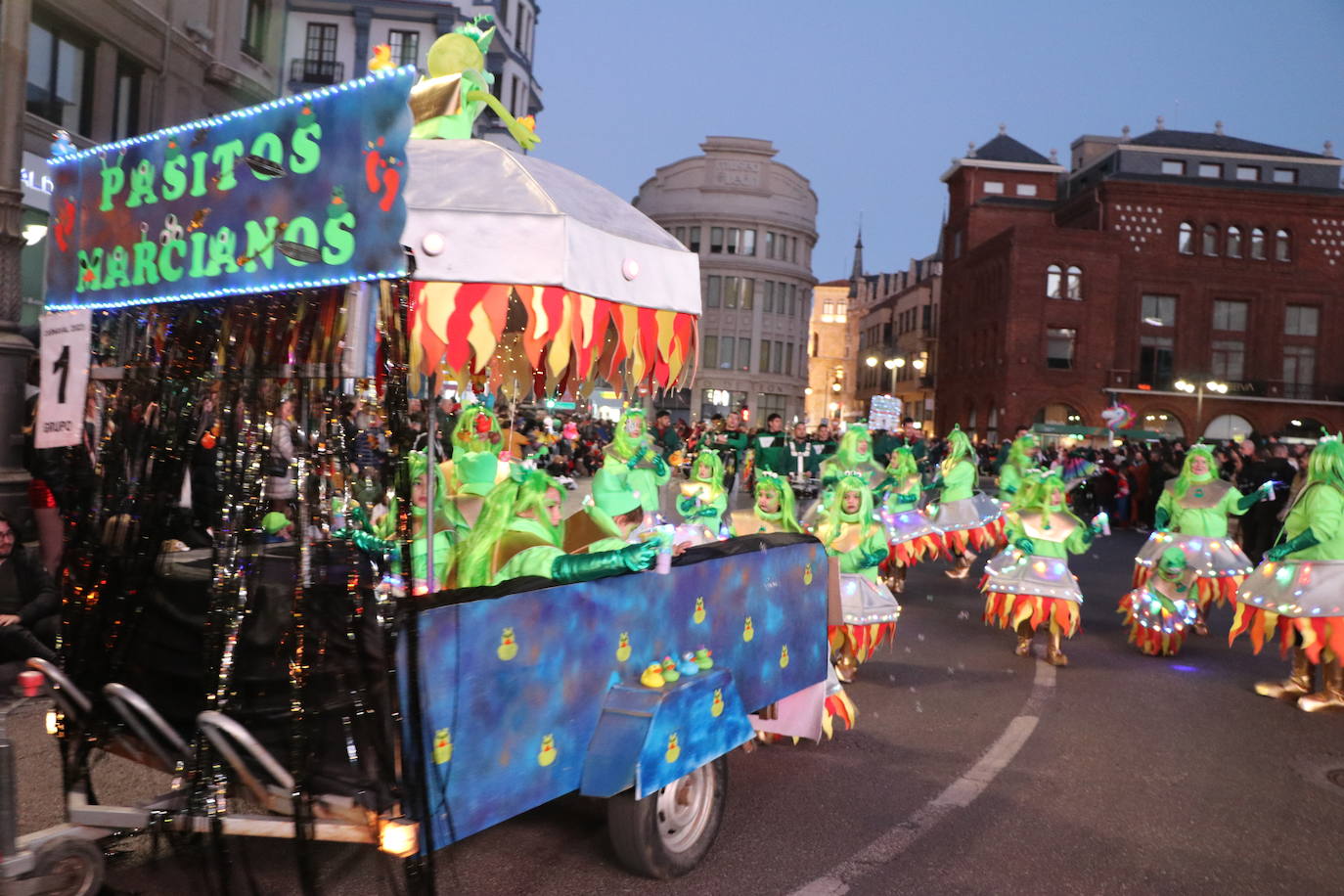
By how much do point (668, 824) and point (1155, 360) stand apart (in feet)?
175

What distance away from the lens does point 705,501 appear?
27.6 feet

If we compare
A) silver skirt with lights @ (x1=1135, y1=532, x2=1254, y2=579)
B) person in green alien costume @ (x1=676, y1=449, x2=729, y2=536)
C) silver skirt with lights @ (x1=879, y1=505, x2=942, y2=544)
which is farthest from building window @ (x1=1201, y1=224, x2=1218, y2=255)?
person in green alien costume @ (x1=676, y1=449, x2=729, y2=536)

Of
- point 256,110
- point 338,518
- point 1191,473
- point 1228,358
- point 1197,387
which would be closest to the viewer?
point 256,110

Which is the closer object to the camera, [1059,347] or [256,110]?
[256,110]

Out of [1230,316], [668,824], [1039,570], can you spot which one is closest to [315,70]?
[1039,570]

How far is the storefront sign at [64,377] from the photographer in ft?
14.0

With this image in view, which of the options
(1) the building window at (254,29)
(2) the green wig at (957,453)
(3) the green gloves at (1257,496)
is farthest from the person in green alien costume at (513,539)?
(1) the building window at (254,29)

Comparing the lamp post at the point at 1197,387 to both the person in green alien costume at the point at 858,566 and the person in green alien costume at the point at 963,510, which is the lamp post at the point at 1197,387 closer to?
the person in green alien costume at the point at 963,510

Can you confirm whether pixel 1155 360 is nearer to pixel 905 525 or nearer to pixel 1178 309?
pixel 1178 309

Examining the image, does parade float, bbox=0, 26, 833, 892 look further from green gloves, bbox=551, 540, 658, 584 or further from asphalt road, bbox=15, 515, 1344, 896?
asphalt road, bbox=15, 515, 1344, 896

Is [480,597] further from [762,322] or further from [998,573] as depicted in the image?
[762,322]

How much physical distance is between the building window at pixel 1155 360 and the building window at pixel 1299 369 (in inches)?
217

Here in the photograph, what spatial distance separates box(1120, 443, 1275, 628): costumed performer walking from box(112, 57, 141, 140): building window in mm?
14937

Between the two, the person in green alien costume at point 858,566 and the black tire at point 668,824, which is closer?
the black tire at point 668,824
